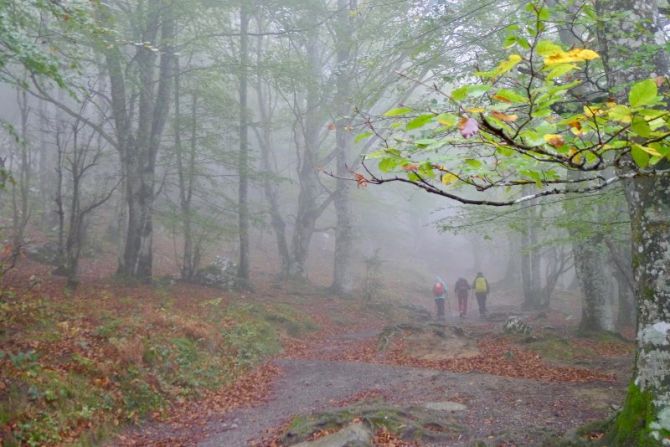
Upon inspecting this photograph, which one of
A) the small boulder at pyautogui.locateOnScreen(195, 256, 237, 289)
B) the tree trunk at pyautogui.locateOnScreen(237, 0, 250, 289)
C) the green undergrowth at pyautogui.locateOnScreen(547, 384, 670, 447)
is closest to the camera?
the green undergrowth at pyautogui.locateOnScreen(547, 384, 670, 447)

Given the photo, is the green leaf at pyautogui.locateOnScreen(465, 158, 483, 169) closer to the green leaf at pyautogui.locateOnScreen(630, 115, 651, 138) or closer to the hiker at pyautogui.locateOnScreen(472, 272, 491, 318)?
the green leaf at pyautogui.locateOnScreen(630, 115, 651, 138)

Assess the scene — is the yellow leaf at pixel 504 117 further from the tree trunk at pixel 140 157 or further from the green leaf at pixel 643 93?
the tree trunk at pixel 140 157

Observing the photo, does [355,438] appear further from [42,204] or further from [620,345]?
[42,204]

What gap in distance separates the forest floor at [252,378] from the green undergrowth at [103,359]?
0.02 m

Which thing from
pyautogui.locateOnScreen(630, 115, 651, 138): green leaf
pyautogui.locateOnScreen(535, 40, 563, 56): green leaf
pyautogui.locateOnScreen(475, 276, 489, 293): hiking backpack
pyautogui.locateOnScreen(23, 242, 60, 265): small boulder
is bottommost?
pyautogui.locateOnScreen(475, 276, 489, 293): hiking backpack

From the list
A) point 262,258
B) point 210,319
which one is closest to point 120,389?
point 210,319

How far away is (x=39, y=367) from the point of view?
21.4ft

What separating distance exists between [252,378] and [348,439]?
502 cm

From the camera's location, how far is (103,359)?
7750 mm

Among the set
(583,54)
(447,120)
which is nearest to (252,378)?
(447,120)

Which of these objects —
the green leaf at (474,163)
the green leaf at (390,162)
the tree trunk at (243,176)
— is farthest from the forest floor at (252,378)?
the green leaf at (390,162)

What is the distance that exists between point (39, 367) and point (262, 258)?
21.1m

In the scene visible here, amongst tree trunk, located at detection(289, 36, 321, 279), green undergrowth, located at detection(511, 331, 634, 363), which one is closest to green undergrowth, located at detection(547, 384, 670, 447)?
green undergrowth, located at detection(511, 331, 634, 363)

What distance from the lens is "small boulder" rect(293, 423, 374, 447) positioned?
17.5 ft
